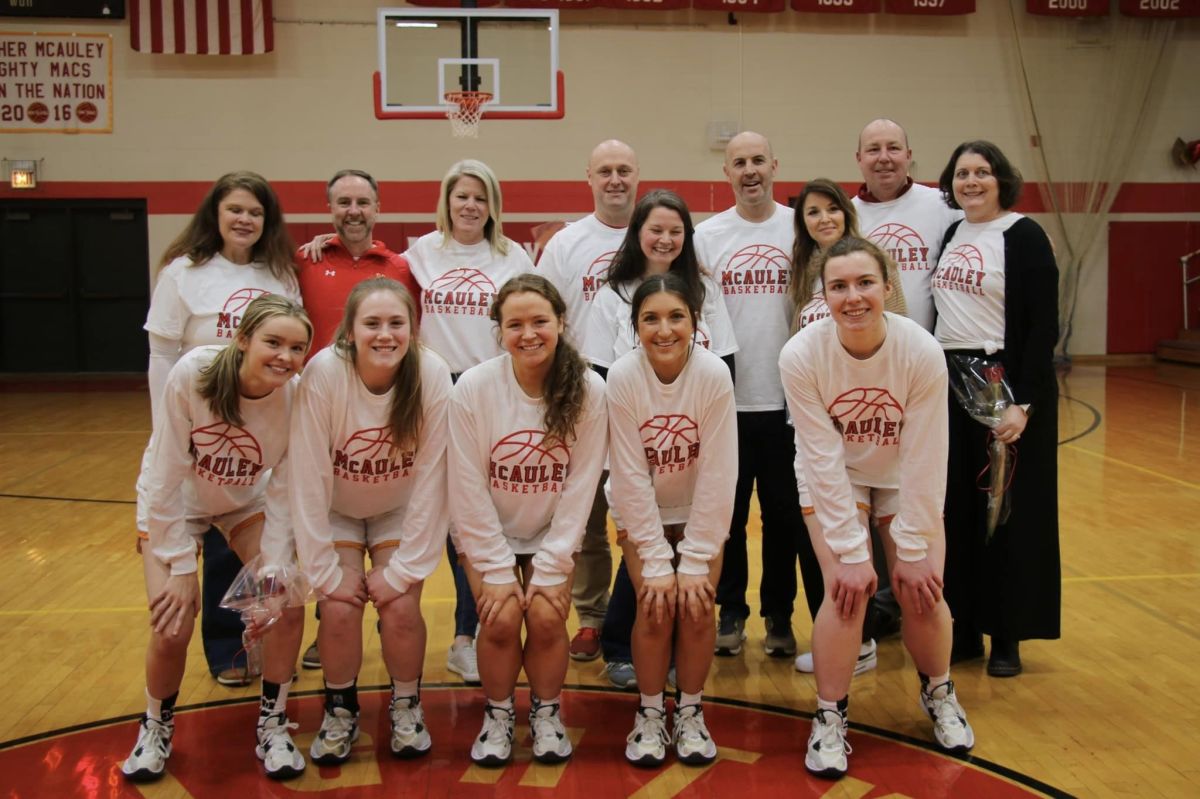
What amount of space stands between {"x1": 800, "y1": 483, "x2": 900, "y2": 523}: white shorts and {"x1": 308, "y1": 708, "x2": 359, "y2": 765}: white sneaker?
1.50 m

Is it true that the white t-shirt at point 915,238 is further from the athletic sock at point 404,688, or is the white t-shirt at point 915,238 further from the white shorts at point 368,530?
the athletic sock at point 404,688

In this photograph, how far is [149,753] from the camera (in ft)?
9.50

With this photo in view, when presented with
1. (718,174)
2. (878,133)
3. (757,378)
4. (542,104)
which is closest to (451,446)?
(757,378)

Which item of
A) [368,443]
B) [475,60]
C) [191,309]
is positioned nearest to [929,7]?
[475,60]

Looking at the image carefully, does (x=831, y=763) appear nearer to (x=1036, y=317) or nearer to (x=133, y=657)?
(x=1036, y=317)

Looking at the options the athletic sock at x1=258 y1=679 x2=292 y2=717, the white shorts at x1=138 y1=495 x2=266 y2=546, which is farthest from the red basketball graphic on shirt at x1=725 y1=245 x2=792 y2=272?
the athletic sock at x1=258 y1=679 x2=292 y2=717

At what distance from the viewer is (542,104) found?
900 centimetres

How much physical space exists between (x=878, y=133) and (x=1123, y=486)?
400cm

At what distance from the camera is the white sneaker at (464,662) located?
3629mm

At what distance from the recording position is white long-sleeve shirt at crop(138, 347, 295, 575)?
9.77 ft

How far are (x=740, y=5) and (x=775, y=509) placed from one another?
31.9 feet

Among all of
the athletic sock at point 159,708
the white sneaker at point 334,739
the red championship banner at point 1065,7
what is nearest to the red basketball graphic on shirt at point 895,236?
the white sneaker at point 334,739

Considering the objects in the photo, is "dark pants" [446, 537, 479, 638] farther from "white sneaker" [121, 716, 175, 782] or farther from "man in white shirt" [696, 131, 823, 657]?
→ "white sneaker" [121, 716, 175, 782]

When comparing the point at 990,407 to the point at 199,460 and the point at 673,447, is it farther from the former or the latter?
the point at 199,460
